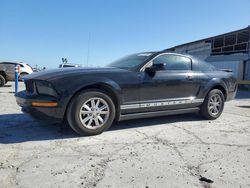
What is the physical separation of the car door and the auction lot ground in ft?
1.52

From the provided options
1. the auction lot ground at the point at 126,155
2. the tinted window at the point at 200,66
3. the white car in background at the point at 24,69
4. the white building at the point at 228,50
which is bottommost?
the auction lot ground at the point at 126,155

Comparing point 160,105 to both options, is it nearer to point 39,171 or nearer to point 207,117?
point 207,117

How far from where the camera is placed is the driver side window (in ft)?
16.0

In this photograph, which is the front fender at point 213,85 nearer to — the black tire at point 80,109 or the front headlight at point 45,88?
the black tire at point 80,109

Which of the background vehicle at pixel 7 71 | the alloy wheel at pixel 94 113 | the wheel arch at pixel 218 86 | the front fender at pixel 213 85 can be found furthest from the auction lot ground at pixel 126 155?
the background vehicle at pixel 7 71

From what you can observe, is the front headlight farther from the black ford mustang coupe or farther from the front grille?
the front grille

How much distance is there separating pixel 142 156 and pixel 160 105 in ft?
5.47

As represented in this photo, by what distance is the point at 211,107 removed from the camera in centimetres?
561

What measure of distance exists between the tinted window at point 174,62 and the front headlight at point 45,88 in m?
2.00

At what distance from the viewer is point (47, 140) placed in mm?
3816

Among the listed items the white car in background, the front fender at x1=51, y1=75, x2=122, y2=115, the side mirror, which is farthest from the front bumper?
the white car in background

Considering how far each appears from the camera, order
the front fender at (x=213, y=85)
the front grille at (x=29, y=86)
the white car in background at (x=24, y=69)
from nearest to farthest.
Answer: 1. the front grille at (x=29, y=86)
2. the front fender at (x=213, y=85)
3. the white car in background at (x=24, y=69)

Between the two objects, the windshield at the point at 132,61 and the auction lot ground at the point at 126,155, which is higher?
the windshield at the point at 132,61

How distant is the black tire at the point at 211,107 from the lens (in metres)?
5.52
